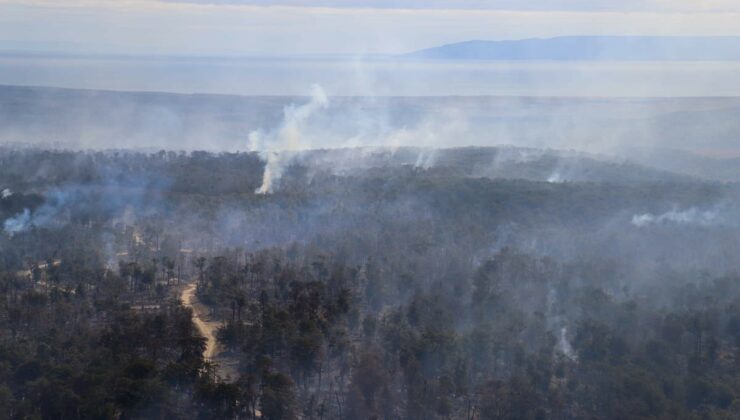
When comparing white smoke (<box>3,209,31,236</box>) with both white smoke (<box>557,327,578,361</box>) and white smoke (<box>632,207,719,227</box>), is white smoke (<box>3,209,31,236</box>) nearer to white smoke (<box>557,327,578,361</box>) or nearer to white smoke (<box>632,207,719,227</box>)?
white smoke (<box>557,327,578,361</box>)

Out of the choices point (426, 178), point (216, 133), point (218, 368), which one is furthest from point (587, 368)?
point (216, 133)

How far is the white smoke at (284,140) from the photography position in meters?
63.8

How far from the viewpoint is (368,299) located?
33375 millimetres

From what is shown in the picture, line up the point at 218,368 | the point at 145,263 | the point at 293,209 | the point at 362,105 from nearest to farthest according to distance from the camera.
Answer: the point at 218,368
the point at 145,263
the point at 293,209
the point at 362,105

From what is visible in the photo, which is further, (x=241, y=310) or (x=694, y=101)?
(x=694, y=101)

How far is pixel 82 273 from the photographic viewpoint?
112ft

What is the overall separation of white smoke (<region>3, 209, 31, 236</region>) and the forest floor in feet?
39.0

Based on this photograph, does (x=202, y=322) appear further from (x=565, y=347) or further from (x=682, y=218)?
(x=682, y=218)

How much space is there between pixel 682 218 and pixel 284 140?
6857 centimetres

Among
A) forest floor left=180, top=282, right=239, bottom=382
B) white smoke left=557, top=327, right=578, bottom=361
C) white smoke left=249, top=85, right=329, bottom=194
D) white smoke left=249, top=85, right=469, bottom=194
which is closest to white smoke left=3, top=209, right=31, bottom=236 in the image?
forest floor left=180, top=282, right=239, bottom=382

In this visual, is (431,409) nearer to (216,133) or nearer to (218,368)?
(218,368)

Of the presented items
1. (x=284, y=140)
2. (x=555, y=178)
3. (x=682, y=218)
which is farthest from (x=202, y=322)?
(x=284, y=140)

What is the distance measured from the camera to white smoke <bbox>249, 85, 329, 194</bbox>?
6384 centimetres

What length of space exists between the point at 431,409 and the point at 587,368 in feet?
15.8
